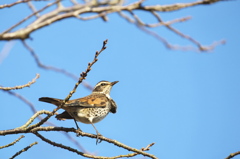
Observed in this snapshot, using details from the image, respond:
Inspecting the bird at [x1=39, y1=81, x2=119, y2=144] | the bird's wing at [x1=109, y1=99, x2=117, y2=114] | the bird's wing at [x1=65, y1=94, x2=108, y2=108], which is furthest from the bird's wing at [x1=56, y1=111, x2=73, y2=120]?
the bird's wing at [x1=109, y1=99, x2=117, y2=114]

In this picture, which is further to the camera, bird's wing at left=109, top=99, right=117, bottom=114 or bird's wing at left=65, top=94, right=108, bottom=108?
bird's wing at left=109, top=99, right=117, bottom=114

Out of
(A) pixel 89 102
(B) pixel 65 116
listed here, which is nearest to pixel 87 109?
(A) pixel 89 102

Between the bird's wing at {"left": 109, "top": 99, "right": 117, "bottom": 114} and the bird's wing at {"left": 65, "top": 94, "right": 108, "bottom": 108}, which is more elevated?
the bird's wing at {"left": 109, "top": 99, "right": 117, "bottom": 114}

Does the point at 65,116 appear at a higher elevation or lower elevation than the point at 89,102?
lower

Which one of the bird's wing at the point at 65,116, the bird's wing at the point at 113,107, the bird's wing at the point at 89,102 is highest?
the bird's wing at the point at 113,107

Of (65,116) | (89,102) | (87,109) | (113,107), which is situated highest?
(113,107)

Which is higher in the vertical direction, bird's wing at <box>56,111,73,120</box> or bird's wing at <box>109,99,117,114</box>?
bird's wing at <box>109,99,117,114</box>

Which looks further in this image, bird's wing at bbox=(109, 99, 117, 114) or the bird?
bird's wing at bbox=(109, 99, 117, 114)

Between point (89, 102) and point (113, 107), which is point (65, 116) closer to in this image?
point (89, 102)

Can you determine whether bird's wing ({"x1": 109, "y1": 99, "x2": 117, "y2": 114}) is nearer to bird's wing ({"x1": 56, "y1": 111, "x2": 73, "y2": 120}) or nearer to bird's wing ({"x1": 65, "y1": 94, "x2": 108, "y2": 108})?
bird's wing ({"x1": 65, "y1": 94, "x2": 108, "y2": 108})

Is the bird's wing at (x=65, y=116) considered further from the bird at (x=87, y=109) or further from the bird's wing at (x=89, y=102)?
the bird's wing at (x=89, y=102)

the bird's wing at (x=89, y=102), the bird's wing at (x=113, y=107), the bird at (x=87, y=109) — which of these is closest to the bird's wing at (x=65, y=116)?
the bird at (x=87, y=109)

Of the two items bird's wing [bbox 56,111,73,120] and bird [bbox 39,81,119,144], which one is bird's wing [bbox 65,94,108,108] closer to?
bird [bbox 39,81,119,144]

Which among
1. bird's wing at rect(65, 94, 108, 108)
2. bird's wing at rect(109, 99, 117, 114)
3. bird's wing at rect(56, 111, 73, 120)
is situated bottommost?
bird's wing at rect(56, 111, 73, 120)
